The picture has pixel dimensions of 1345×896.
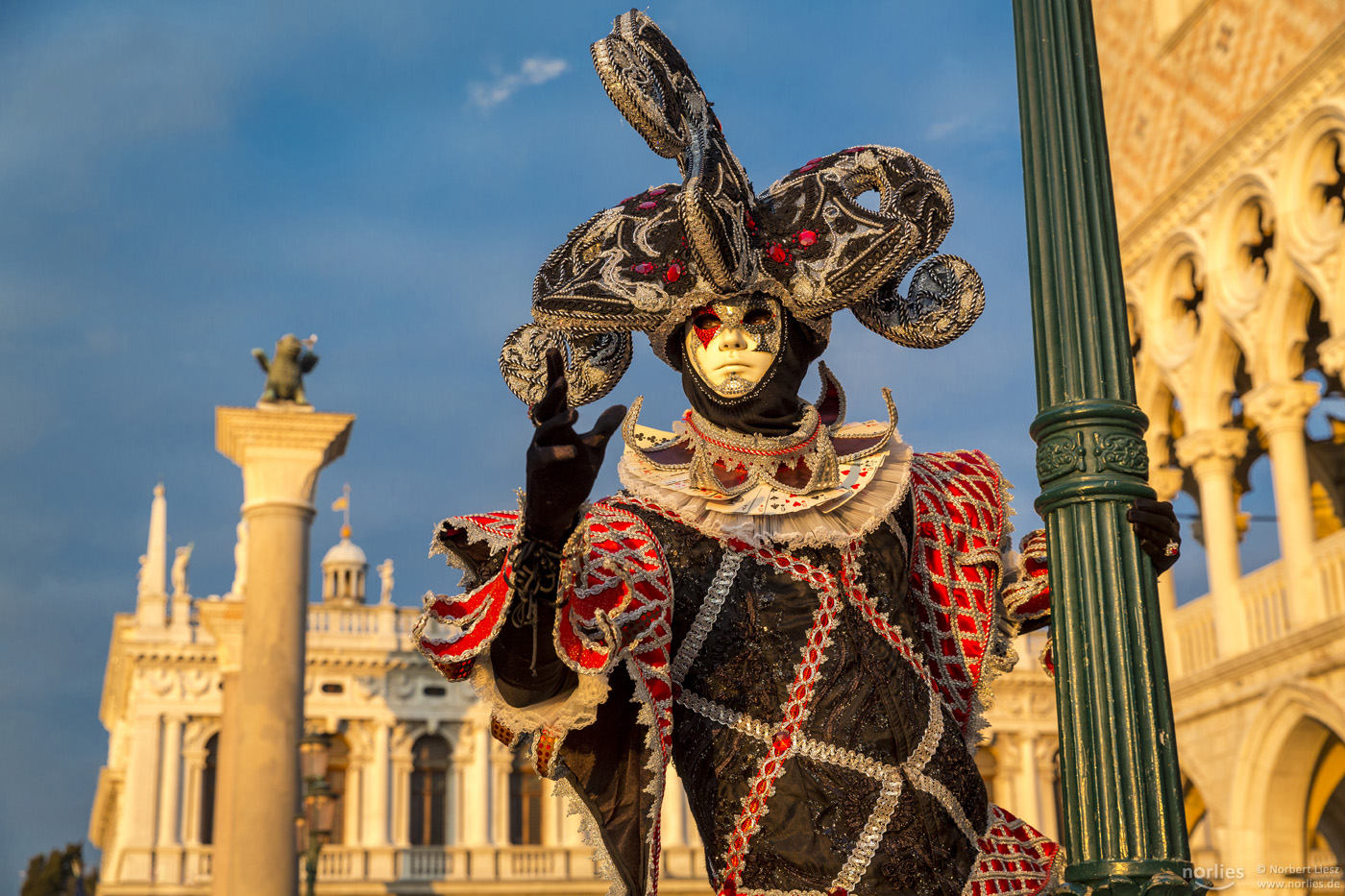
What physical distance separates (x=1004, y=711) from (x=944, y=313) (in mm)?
27578

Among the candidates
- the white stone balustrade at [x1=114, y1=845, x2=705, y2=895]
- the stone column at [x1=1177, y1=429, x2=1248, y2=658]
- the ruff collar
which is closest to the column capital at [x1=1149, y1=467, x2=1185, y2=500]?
the stone column at [x1=1177, y1=429, x2=1248, y2=658]

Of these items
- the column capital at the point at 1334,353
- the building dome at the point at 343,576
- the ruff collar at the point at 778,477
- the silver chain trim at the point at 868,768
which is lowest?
the silver chain trim at the point at 868,768

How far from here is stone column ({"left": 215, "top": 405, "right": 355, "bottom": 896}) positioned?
38.4 ft

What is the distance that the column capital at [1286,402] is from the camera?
1191cm

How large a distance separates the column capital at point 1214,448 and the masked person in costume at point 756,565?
34.5ft

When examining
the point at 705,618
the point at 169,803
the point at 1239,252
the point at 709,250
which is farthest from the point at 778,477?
the point at 169,803

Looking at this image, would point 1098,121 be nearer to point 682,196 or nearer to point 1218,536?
point 682,196

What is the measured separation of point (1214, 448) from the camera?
1298 cm

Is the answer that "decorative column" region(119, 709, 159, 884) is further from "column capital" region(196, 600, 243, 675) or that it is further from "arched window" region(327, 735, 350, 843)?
"column capital" region(196, 600, 243, 675)

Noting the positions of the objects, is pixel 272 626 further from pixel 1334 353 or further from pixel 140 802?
pixel 140 802

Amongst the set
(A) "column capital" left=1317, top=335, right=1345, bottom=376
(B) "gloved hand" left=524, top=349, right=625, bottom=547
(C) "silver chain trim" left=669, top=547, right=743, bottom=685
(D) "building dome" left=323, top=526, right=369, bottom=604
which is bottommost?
(C) "silver chain trim" left=669, top=547, right=743, bottom=685

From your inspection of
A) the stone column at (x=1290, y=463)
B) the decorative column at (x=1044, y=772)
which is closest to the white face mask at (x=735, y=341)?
the stone column at (x=1290, y=463)

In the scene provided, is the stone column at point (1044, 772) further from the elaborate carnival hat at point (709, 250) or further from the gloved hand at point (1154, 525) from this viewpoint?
the gloved hand at point (1154, 525)

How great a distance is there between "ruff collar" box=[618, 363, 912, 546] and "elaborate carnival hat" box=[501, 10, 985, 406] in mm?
170
